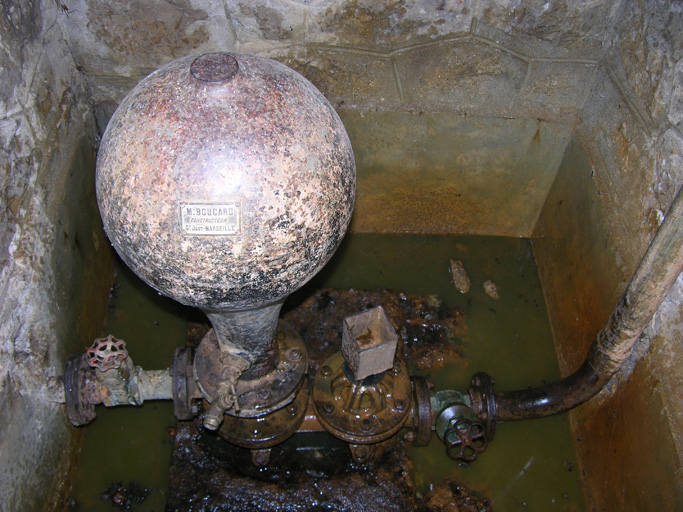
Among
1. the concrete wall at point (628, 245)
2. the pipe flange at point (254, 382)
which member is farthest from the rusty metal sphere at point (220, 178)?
the concrete wall at point (628, 245)

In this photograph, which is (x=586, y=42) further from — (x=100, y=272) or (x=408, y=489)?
(x=100, y=272)

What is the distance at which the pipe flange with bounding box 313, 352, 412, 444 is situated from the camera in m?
2.22

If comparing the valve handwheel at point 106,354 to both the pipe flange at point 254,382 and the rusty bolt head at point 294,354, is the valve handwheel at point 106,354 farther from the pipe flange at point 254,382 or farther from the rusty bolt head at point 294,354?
the rusty bolt head at point 294,354

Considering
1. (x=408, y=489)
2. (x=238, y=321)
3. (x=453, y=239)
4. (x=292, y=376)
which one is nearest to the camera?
(x=238, y=321)

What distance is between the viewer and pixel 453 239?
11.1 feet

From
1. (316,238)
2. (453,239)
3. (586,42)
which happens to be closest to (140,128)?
(316,238)

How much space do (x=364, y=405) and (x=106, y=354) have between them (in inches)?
42.1

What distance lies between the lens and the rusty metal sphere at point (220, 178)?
1.30 meters

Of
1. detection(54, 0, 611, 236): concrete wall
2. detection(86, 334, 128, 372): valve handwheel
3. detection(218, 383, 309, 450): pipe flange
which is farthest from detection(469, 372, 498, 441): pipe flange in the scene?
detection(86, 334, 128, 372): valve handwheel

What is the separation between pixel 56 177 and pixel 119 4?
2.75 feet

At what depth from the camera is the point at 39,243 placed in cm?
222

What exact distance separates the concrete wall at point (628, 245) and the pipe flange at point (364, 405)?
93cm

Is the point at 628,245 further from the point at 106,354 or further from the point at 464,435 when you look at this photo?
the point at 106,354

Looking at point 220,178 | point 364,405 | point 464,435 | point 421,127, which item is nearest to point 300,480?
point 364,405
